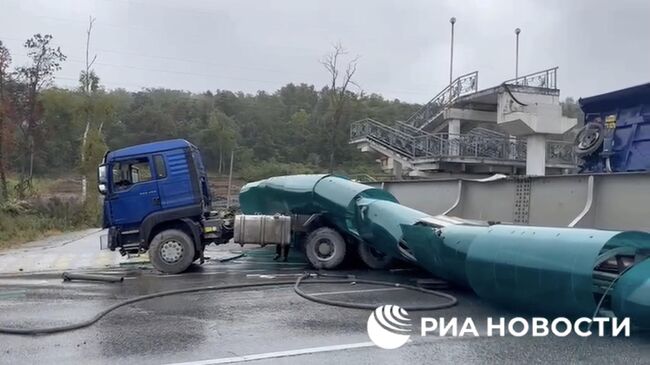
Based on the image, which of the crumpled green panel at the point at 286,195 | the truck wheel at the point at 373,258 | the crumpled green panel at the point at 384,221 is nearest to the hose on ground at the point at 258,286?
the crumpled green panel at the point at 384,221

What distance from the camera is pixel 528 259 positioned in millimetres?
6824

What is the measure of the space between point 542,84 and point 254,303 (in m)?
29.5

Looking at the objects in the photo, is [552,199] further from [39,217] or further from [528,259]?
[39,217]

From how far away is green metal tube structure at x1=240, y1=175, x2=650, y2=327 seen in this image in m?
6.16

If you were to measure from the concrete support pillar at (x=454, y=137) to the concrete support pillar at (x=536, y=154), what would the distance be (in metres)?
3.93

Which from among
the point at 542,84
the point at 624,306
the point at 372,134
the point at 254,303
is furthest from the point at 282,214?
the point at 372,134

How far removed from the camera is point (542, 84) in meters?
33.9

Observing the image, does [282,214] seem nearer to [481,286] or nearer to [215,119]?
[481,286]

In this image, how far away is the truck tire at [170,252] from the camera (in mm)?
12336

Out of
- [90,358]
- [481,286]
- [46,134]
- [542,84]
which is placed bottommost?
[90,358]

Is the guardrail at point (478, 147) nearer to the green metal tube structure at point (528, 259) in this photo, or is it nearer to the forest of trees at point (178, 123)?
the forest of trees at point (178, 123)

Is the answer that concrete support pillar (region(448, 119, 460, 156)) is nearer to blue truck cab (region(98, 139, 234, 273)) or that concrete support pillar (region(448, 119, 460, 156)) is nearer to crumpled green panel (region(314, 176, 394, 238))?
crumpled green panel (region(314, 176, 394, 238))
